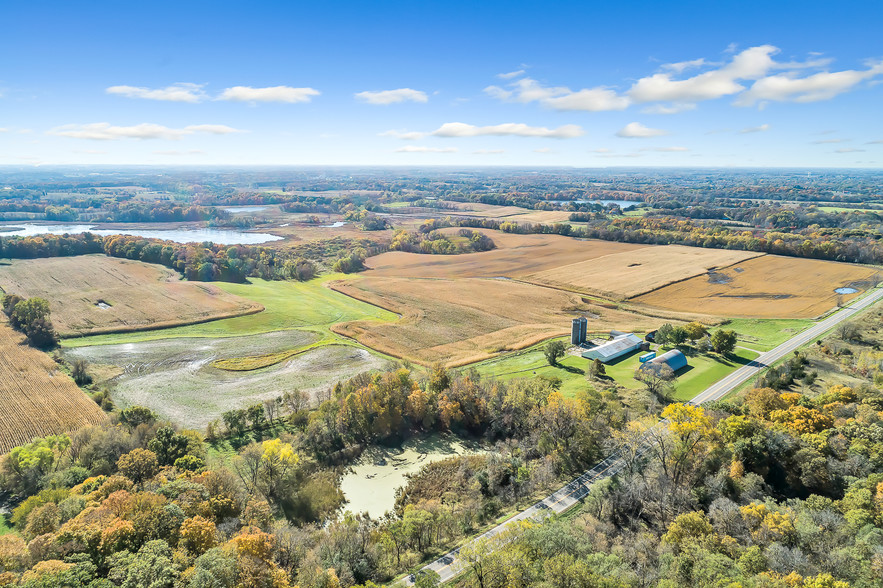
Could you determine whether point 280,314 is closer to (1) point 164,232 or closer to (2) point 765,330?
(2) point 765,330

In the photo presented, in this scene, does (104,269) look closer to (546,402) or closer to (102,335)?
(102,335)

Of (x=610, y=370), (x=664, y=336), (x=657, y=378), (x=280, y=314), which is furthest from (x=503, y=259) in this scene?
(x=657, y=378)

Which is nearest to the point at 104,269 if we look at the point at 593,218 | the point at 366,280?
the point at 366,280

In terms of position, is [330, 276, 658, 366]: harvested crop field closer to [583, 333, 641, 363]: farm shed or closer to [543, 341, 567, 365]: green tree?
[543, 341, 567, 365]: green tree

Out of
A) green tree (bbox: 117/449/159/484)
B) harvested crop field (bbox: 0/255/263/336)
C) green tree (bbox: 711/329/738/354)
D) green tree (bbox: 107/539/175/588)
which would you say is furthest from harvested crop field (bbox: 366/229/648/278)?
green tree (bbox: 107/539/175/588)

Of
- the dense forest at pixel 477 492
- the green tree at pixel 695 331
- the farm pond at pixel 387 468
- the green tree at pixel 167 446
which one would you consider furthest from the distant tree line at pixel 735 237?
the green tree at pixel 167 446

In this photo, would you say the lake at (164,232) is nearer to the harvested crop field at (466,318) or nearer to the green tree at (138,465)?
the harvested crop field at (466,318)

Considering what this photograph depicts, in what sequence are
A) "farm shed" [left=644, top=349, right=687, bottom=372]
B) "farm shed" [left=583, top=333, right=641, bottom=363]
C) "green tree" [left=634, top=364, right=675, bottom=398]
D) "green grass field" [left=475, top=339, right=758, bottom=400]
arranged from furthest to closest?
1. "farm shed" [left=583, top=333, right=641, bottom=363]
2. "farm shed" [left=644, top=349, right=687, bottom=372]
3. "green grass field" [left=475, top=339, right=758, bottom=400]
4. "green tree" [left=634, top=364, right=675, bottom=398]
